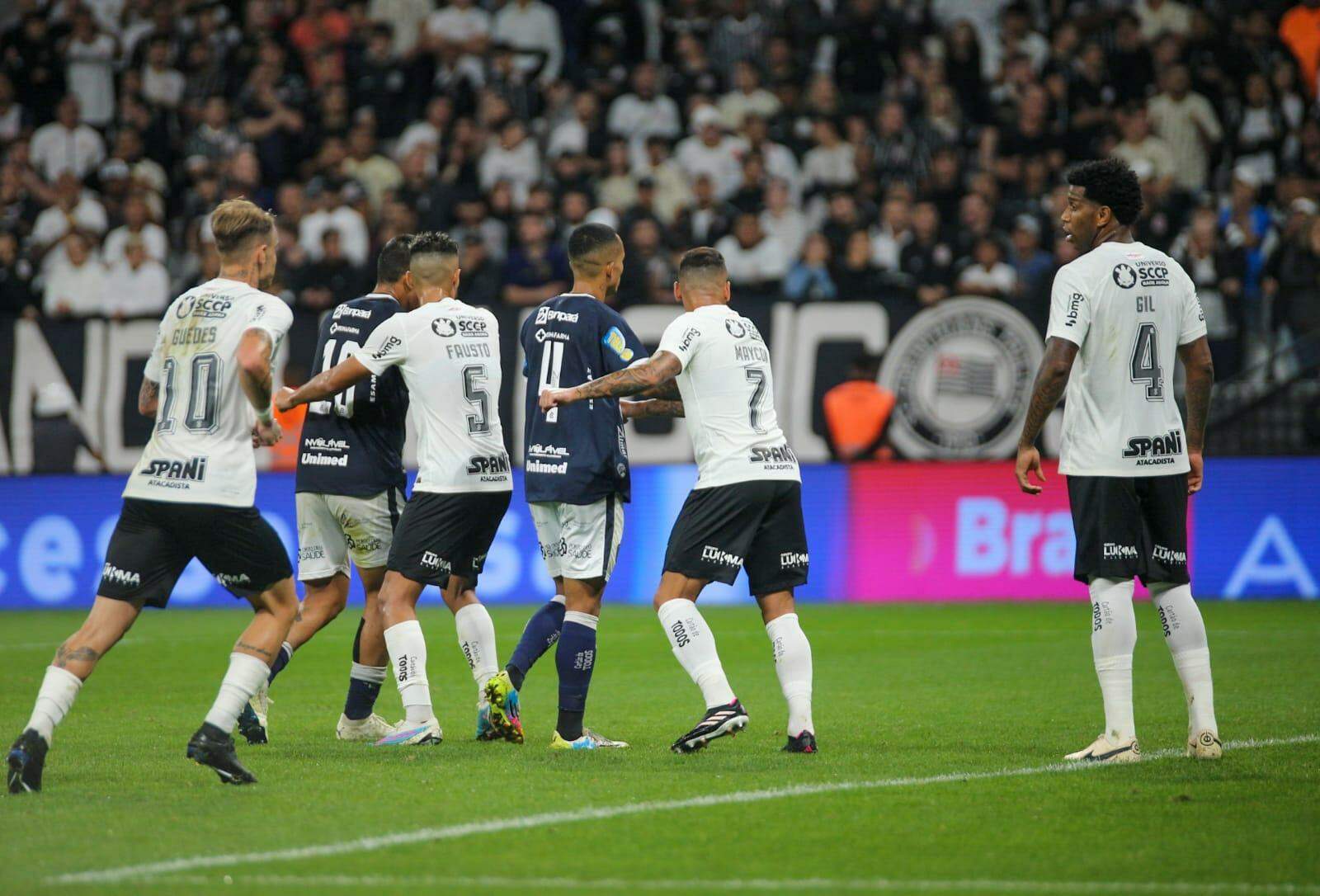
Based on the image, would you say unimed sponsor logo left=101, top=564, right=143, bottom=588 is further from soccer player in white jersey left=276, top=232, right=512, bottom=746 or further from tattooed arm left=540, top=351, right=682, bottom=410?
tattooed arm left=540, top=351, right=682, bottom=410

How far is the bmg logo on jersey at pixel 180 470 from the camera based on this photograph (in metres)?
6.67

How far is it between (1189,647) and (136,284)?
45.2ft

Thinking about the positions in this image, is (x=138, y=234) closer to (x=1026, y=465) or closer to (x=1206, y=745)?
(x=1026, y=465)

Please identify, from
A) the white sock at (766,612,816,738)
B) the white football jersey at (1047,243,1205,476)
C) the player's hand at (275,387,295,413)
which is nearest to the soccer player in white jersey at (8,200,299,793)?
the player's hand at (275,387,295,413)

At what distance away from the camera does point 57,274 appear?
18.3 meters

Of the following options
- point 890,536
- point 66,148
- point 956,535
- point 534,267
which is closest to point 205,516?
point 890,536

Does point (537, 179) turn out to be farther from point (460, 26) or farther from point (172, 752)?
point (172, 752)

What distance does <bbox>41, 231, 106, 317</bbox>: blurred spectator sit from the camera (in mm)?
18188

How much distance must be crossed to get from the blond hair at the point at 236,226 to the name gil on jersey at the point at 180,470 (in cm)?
90

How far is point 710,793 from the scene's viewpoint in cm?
653

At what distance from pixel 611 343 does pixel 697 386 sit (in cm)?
48

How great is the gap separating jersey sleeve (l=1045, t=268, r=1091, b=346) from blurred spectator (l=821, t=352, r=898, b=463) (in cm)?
896

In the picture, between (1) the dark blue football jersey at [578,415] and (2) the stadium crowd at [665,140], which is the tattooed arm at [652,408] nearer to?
(1) the dark blue football jersey at [578,415]

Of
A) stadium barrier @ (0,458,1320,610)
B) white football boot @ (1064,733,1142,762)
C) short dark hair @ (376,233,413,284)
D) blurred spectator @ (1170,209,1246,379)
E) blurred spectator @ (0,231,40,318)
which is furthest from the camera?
blurred spectator @ (0,231,40,318)
